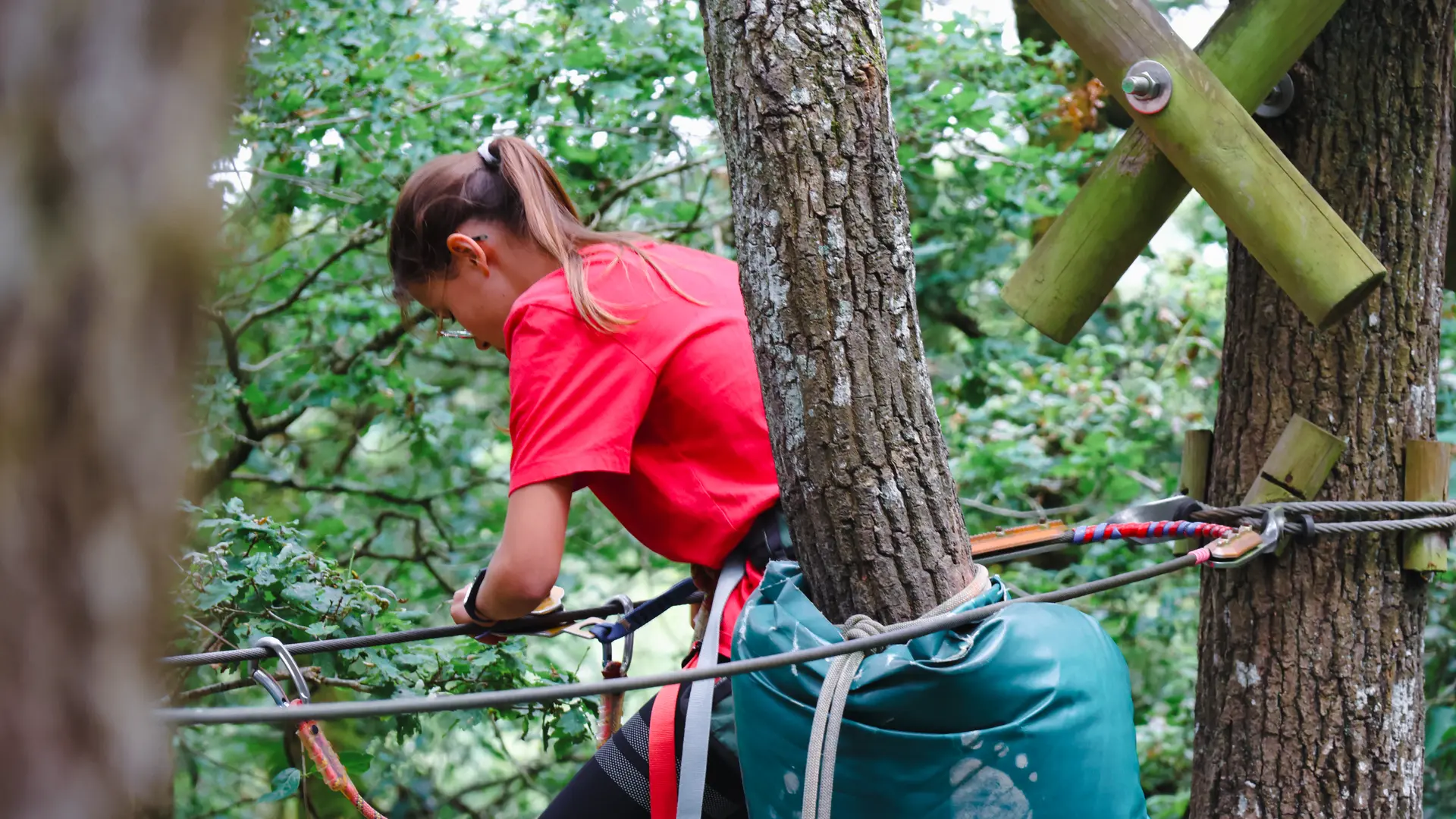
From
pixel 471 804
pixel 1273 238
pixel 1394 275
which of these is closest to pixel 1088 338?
pixel 1394 275

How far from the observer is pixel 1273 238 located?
1635 millimetres

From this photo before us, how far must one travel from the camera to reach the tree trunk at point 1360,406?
6.23ft

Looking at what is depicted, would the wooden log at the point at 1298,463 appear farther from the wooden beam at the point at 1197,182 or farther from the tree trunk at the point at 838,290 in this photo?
the tree trunk at the point at 838,290

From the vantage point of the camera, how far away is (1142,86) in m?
1.68

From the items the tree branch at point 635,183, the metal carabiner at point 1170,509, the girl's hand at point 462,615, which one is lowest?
the girl's hand at point 462,615

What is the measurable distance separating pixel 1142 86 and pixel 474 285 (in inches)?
40.8

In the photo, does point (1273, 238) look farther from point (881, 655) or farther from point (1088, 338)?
point (1088, 338)

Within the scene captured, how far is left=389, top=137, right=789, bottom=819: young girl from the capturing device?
156 cm

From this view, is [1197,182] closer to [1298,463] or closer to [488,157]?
[1298,463]

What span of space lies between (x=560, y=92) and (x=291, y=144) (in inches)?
28.6

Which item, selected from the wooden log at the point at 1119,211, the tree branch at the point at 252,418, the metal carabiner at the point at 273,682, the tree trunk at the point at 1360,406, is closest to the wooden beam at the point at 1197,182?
the wooden log at the point at 1119,211

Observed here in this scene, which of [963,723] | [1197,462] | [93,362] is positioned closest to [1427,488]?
[1197,462]

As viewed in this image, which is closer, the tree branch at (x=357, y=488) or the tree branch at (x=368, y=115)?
the tree branch at (x=368, y=115)

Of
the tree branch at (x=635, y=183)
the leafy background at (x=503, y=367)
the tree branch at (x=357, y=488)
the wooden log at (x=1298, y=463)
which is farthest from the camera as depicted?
the tree branch at (x=357, y=488)
